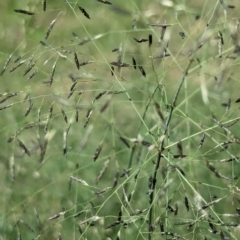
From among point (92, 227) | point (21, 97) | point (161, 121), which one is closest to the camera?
point (161, 121)

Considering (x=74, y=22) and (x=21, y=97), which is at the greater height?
(x=74, y=22)

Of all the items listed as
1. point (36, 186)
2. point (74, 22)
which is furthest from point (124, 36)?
point (36, 186)

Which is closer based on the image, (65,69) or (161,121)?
(161,121)

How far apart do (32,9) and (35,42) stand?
0.07 meters

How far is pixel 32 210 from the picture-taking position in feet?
3.23

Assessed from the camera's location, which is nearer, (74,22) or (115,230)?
(115,230)

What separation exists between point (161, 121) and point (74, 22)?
0.55 metres

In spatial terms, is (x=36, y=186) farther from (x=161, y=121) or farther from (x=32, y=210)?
(x=161, y=121)

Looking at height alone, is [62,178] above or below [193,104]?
below

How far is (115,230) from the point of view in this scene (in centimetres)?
96

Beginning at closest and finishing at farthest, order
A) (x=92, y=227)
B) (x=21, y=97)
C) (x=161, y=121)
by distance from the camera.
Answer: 1. (x=161, y=121)
2. (x=92, y=227)
3. (x=21, y=97)

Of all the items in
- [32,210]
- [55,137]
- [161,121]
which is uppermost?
[161,121]

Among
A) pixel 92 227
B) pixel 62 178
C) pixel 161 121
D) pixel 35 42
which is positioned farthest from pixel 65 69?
pixel 161 121

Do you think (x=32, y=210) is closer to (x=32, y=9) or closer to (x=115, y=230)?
(x=115, y=230)
